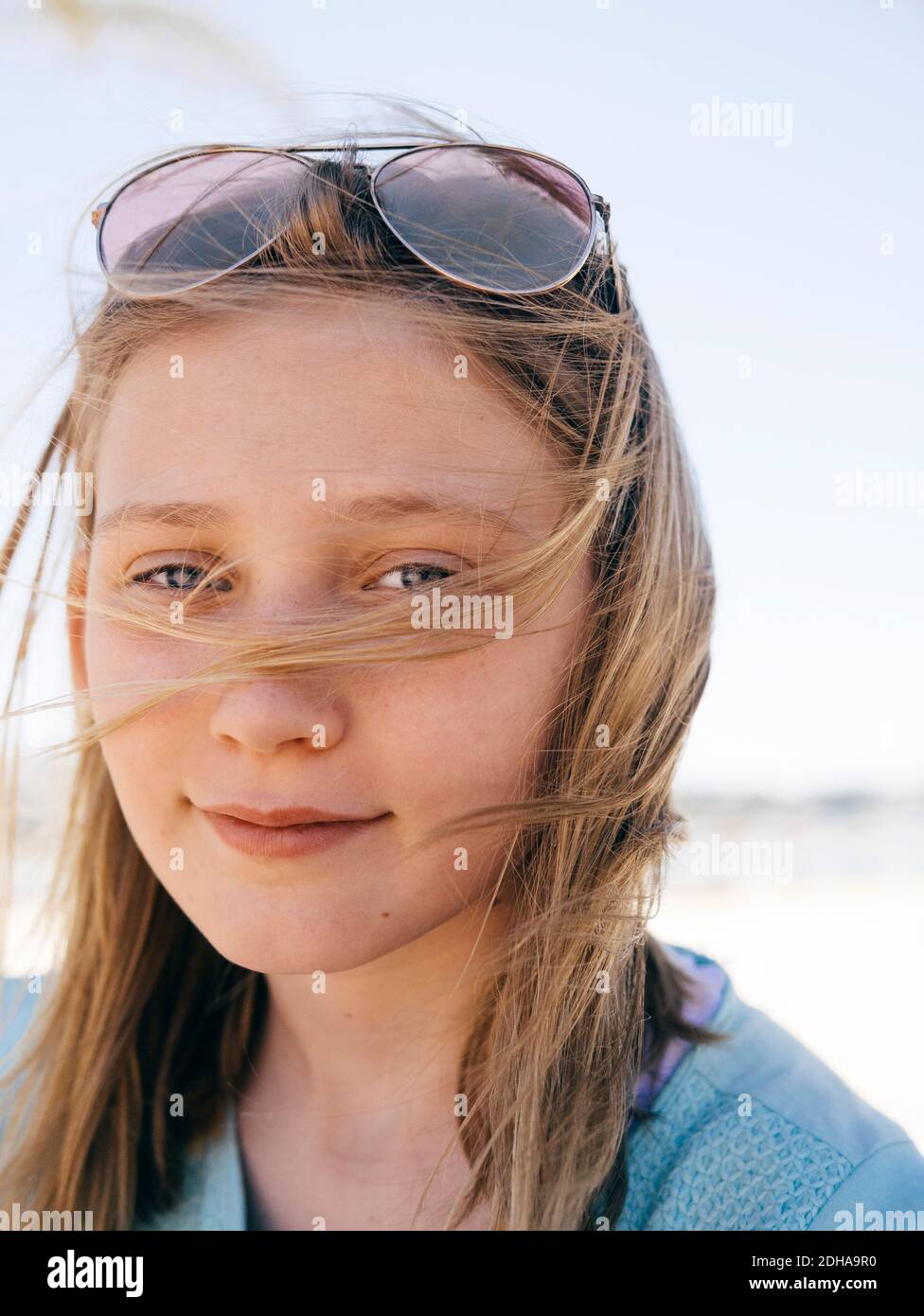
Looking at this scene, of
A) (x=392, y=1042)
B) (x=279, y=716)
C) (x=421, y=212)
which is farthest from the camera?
(x=392, y=1042)

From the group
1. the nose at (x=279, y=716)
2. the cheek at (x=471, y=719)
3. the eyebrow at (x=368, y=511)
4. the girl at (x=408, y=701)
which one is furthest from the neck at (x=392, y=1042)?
the eyebrow at (x=368, y=511)

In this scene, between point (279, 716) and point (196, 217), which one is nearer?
point (279, 716)

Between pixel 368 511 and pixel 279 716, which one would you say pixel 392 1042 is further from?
pixel 368 511

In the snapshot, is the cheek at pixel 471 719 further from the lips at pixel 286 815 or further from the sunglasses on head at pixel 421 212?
the sunglasses on head at pixel 421 212

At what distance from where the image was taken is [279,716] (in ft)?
3.48

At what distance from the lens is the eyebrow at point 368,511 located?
1081 millimetres

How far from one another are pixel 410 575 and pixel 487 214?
473 millimetres

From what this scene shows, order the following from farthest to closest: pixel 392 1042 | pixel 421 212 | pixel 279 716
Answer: pixel 392 1042 → pixel 421 212 → pixel 279 716

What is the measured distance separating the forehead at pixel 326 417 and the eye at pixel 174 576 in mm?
90

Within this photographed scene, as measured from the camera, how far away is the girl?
3.61ft

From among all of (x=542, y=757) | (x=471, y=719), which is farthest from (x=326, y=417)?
(x=542, y=757)

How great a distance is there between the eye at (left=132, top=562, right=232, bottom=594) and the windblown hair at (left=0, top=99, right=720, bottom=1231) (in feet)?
0.14

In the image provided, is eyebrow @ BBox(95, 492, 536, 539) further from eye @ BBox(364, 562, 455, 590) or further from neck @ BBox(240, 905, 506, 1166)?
neck @ BBox(240, 905, 506, 1166)

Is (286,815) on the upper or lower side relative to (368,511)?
lower
